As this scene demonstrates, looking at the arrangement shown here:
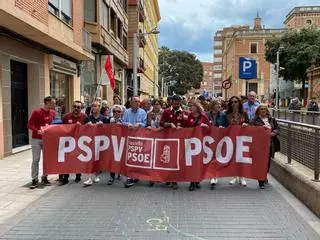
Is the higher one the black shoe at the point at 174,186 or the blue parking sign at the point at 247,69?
the blue parking sign at the point at 247,69

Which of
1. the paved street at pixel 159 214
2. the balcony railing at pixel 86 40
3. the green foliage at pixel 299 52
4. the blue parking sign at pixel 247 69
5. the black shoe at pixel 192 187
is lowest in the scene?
the paved street at pixel 159 214

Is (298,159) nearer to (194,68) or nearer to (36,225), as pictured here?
(36,225)

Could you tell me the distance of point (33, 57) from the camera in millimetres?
15672

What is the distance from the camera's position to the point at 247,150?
8.84 metres

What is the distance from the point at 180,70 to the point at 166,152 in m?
111

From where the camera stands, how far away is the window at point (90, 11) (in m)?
24.0

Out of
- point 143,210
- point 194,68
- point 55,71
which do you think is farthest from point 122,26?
point 194,68

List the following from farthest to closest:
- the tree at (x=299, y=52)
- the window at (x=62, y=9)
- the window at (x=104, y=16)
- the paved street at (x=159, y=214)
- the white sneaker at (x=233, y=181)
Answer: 1. the tree at (x=299, y=52)
2. the window at (x=104, y=16)
3. the window at (x=62, y=9)
4. the white sneaker at (x=233, y=181)
5. the paved street at (x=159, y=214)

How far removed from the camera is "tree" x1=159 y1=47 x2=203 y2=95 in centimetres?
11931

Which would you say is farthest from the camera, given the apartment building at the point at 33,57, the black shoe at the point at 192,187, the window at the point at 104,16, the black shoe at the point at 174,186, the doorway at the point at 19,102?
the window at the point at 104,16

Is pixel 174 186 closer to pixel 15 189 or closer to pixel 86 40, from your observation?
pixel 15 189

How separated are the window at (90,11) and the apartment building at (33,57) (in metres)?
2.96

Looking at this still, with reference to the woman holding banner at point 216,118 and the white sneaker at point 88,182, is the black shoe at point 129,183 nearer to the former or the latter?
the white sneaker at point 88,182

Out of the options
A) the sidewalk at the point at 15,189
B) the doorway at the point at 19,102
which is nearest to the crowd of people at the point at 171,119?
the sidewalk at the point at 15,189
